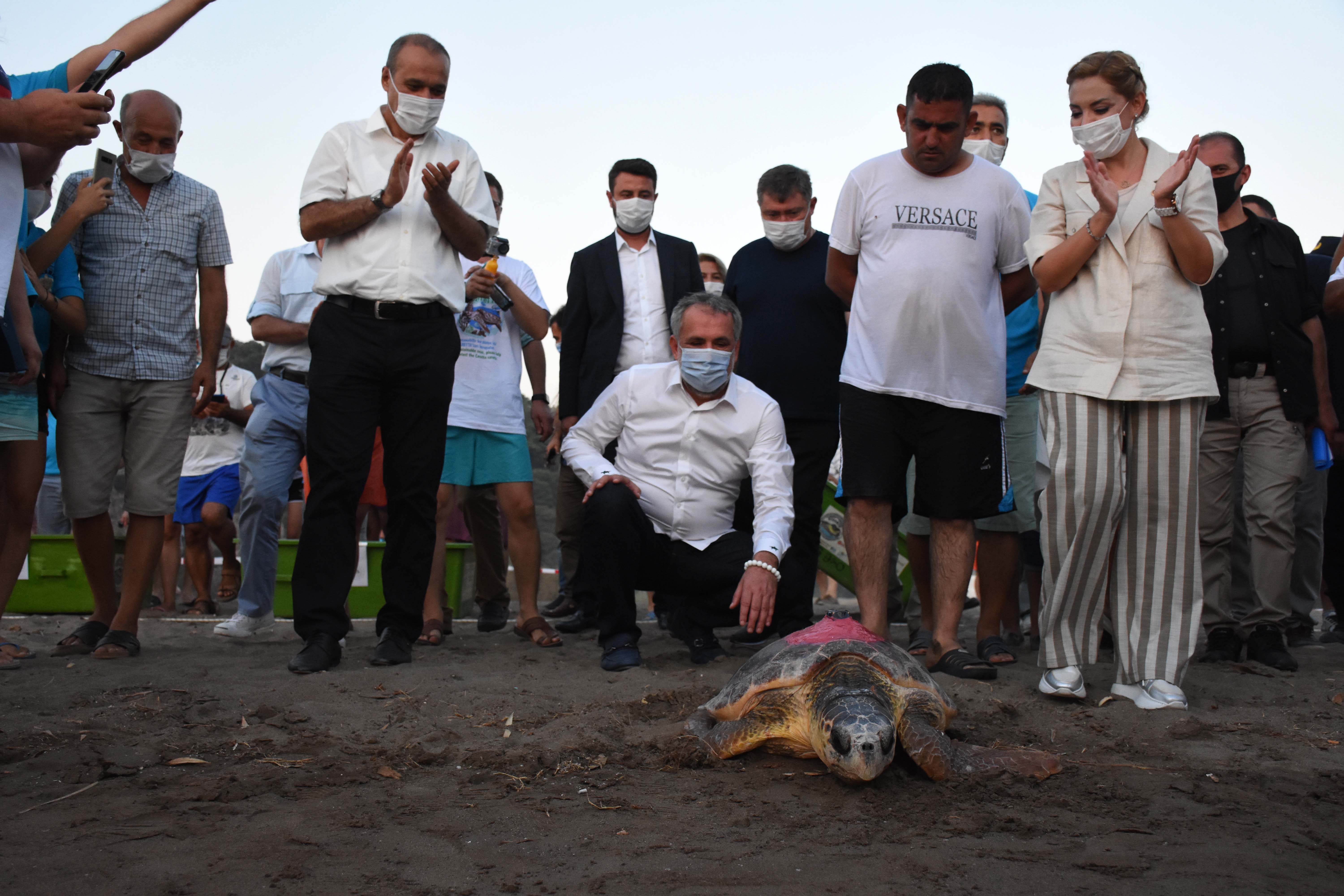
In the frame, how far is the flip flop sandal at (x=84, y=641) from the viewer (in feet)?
12.4

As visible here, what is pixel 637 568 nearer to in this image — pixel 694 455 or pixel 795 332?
pixel 694 455

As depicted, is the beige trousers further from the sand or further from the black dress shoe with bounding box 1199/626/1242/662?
the sand

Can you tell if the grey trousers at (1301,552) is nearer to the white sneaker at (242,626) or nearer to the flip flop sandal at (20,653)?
the white sneaker at (242,626)

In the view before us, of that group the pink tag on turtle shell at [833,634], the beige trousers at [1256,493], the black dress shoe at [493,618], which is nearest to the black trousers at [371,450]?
the black dress shoe at [493,618]

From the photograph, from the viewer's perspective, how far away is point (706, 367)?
378 centimetres

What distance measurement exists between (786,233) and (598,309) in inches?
37.0

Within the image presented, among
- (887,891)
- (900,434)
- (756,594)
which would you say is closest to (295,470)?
(756,594)

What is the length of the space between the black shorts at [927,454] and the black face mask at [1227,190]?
1.35m

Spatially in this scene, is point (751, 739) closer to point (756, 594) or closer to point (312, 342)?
point (756, 594)

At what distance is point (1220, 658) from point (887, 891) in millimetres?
2738

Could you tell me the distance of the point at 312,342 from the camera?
3713 mm

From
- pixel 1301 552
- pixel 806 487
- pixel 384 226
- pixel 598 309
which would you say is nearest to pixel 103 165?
pixel 384 226

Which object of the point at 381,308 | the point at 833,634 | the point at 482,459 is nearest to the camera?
the point at 833,634

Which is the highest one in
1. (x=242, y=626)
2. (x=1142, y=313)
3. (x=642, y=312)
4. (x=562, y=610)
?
(x=642, y=312)
